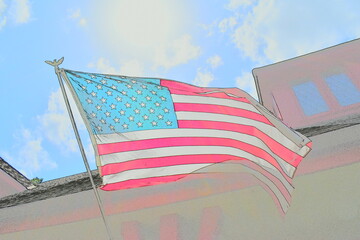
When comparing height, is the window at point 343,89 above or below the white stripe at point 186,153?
above

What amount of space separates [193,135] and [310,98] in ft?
32.8

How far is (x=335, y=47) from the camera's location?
15906 millimetres

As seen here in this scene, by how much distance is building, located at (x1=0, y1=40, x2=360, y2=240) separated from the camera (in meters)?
7.69

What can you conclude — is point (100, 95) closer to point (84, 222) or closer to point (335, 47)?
point (84, 222)

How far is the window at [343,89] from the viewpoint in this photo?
14.4 meters

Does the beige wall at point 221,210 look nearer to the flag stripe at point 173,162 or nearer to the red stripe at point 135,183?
the flag stripe at point 173,162

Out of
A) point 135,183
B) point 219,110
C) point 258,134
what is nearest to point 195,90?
point 219,110

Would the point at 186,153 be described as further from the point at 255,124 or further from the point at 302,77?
the point at 302,77

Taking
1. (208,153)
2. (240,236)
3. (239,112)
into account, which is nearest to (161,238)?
(240,236)

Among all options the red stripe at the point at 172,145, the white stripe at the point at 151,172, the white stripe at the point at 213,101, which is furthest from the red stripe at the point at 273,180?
the white stripe at the point at 213,101

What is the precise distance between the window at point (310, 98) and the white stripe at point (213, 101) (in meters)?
8.58

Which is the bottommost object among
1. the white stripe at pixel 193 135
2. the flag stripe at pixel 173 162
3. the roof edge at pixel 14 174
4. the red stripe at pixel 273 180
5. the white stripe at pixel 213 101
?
the red stripe at pixel 273 180

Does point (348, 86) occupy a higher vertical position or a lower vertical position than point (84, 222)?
higher

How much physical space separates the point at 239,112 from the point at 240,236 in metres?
2.55
